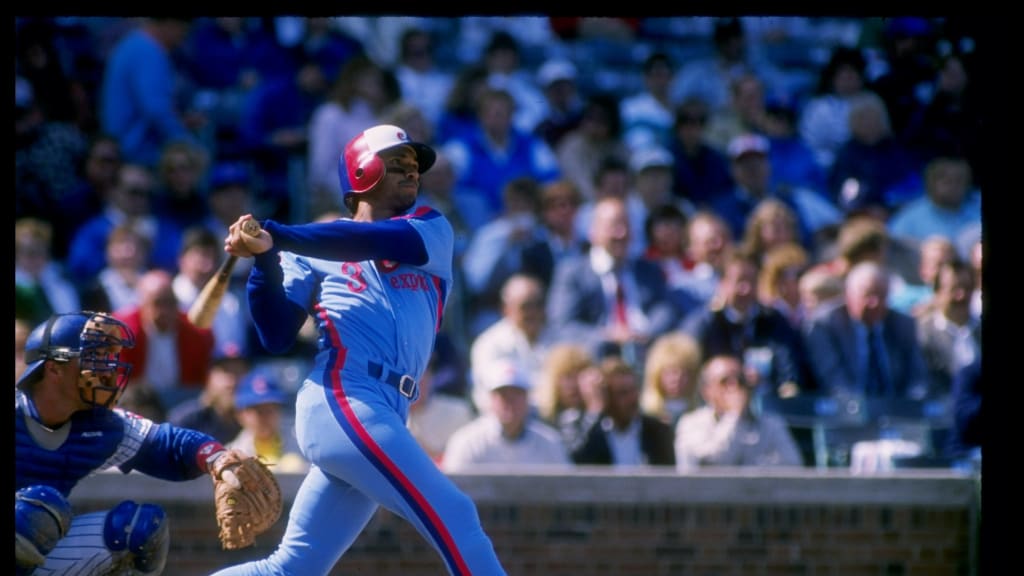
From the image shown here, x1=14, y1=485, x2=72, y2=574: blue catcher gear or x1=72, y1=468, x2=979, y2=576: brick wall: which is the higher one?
x1=14, y1=485, x2=72, y2=574: blue catcher gear

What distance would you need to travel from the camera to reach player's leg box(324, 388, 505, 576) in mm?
5445

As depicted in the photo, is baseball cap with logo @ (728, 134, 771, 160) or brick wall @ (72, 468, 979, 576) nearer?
brick wall @ (72, 468, 979, 576)

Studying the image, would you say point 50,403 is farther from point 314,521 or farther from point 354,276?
point 354,276

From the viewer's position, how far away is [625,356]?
32.6 ft

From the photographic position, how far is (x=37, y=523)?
5453 mm

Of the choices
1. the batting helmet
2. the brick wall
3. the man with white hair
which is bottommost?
Result: the brick wall

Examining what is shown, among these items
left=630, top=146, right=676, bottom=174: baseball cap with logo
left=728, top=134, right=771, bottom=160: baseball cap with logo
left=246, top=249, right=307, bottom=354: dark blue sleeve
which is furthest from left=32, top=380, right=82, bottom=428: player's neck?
left=728, top=134, right=771, bottom=160: baseball cap with logo

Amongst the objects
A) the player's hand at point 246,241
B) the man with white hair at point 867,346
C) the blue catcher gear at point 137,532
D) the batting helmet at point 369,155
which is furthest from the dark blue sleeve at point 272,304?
the man with white hair at point 867,346

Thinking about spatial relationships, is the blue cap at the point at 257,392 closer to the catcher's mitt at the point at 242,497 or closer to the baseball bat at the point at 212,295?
the baseball bat at the point at 212,295

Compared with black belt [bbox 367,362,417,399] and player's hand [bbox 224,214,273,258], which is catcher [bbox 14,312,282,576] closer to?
black belt [bbox 367,362,417,399]

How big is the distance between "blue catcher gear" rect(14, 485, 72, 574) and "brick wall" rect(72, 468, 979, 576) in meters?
2.82

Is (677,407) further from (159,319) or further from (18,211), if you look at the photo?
(18,211)

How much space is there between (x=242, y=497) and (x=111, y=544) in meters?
0.49

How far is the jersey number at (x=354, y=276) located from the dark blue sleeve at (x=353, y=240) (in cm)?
18
